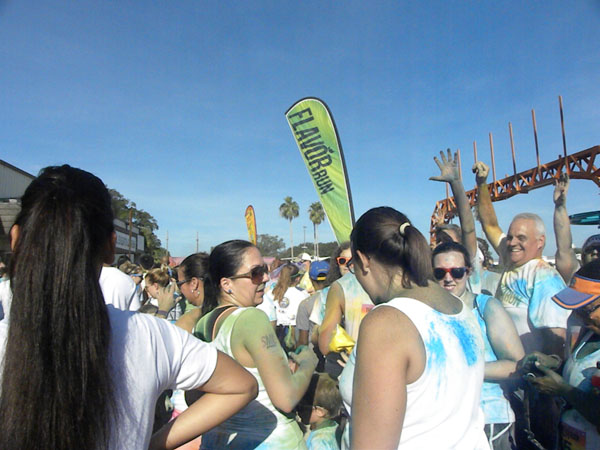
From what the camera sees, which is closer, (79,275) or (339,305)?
(79,275)

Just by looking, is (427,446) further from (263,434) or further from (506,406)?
(506,406)

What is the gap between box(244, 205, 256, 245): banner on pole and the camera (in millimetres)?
15484

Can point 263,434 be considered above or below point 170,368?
below

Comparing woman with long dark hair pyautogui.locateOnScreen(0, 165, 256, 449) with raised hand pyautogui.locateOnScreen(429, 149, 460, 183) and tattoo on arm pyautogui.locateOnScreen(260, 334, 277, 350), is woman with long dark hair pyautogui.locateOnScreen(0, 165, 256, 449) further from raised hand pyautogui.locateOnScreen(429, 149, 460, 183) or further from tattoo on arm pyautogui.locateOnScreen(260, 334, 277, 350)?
raised hand pyautogui.locateOnScreen(429, 149, 460, 183)

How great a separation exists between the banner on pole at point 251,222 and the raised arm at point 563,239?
12.1 metres

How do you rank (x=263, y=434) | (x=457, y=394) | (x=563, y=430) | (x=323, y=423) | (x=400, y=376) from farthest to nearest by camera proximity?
1. (x=323, y=423)
2. (x=563, y=430)
3. (x=263, y=434)
4. (x=457, y=394)
5. (x=400, y=376)

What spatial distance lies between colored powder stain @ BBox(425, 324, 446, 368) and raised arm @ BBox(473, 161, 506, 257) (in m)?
2.65

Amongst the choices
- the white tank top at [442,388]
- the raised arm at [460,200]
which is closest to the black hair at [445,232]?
the raised arm at [460,200]

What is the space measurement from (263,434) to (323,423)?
102 centimetres

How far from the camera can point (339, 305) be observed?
3531 mm

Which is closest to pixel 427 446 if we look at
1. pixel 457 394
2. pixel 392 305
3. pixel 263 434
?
pixel 457 394

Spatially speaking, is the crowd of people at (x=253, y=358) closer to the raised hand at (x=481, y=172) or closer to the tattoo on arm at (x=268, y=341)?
the tattoo on arm at (x=268, y=341)

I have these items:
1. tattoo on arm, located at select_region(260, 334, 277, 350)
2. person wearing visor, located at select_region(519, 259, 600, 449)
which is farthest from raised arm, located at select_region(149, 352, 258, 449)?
person wearing visor, located at select_region(519, 259, 600, 449)

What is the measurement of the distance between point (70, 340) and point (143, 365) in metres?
0.22
